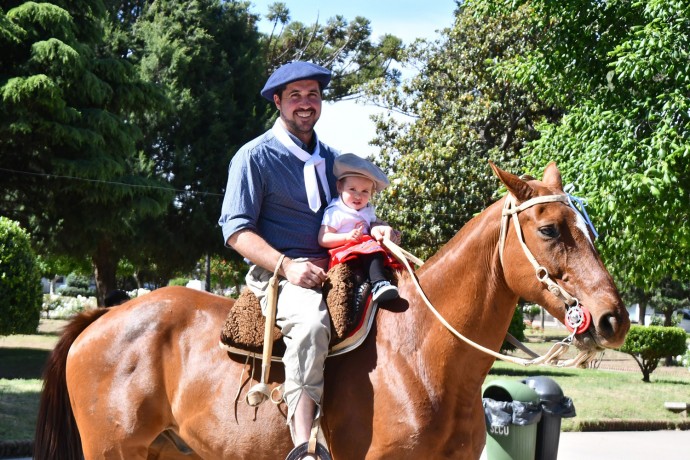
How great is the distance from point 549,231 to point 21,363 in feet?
58.2

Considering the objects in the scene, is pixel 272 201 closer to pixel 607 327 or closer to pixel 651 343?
pixel 607 327

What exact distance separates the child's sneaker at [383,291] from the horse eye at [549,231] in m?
0.83

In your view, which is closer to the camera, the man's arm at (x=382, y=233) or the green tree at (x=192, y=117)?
the man's arm at (x=382, y=233)

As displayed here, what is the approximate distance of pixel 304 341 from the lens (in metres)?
3.67

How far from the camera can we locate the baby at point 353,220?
3934mm

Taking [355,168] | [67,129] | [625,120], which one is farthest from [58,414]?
[67,129]

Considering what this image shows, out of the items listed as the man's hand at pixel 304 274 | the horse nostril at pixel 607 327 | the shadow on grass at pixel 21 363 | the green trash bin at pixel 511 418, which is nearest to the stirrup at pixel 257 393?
the man's hand at pixel 304 274

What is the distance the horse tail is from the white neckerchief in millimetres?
Result: 1848

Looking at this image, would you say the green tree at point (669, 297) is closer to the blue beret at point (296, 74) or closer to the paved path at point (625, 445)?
the paved path at point (625, 445)

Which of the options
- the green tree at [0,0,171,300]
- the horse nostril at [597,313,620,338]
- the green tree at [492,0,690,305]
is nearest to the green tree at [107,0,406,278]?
the green tree at [0,0,171,300]

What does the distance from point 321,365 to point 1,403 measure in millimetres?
8429

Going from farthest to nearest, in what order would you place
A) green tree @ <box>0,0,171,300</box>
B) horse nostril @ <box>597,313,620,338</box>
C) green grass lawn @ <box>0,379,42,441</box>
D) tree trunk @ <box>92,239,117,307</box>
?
tree trunk @ <box>92,239,117,307</box> → green tree @ <box>0,0,171,300</box> → green grass lawn @ <box>0,379,42,441</box> → horse nostril @ <box>597,313,620,338</box>

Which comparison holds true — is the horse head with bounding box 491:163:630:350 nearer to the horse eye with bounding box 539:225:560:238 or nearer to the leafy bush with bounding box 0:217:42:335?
the horse eye with bounding box 539:225:560:238

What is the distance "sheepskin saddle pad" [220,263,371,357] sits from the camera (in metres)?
3.75
